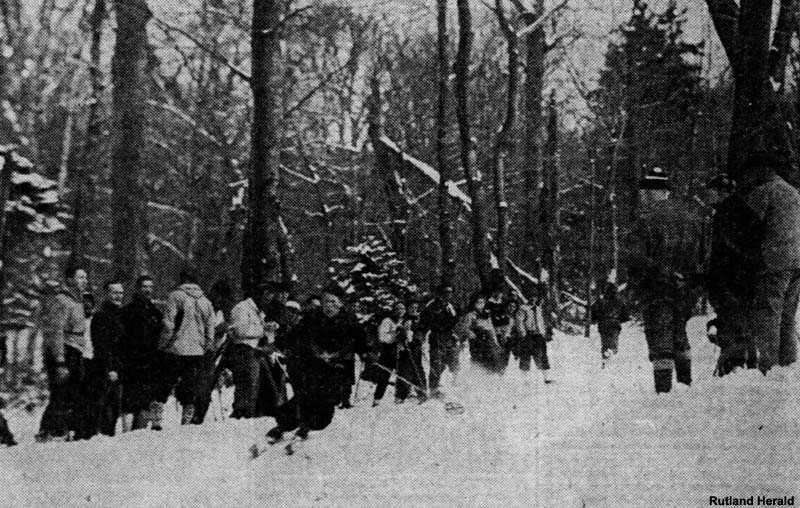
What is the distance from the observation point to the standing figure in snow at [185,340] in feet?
35.3

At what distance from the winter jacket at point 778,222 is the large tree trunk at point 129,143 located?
1009 centimetres

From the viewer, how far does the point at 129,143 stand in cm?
1551

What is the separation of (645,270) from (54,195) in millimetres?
10395

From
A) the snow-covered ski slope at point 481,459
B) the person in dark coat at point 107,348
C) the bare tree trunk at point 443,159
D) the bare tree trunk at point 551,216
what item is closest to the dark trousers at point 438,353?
the bare tree trunk at point 443,159

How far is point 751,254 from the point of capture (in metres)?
7.94

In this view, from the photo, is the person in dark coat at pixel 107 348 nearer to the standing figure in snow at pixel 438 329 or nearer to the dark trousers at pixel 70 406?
the dark trousers at pixel 70 406

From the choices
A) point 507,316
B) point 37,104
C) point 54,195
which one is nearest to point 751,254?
point 507,316

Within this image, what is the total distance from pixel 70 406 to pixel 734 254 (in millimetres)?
6576

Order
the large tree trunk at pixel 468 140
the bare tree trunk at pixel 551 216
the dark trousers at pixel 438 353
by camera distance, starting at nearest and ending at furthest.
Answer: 1. the dark trousers at pixel 438 353
2. the large tree trunk at pixel 468 140
3. the bare tree trunk at pixel 551 216

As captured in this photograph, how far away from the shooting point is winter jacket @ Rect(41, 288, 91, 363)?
9898 mm

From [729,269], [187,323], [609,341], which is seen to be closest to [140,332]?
[187,323]

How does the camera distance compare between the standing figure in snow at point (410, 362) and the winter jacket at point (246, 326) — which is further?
the standing figure in snow at point (410, 362)

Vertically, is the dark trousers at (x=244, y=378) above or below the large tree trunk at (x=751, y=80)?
below

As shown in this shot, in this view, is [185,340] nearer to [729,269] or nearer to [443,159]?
[729,269]
